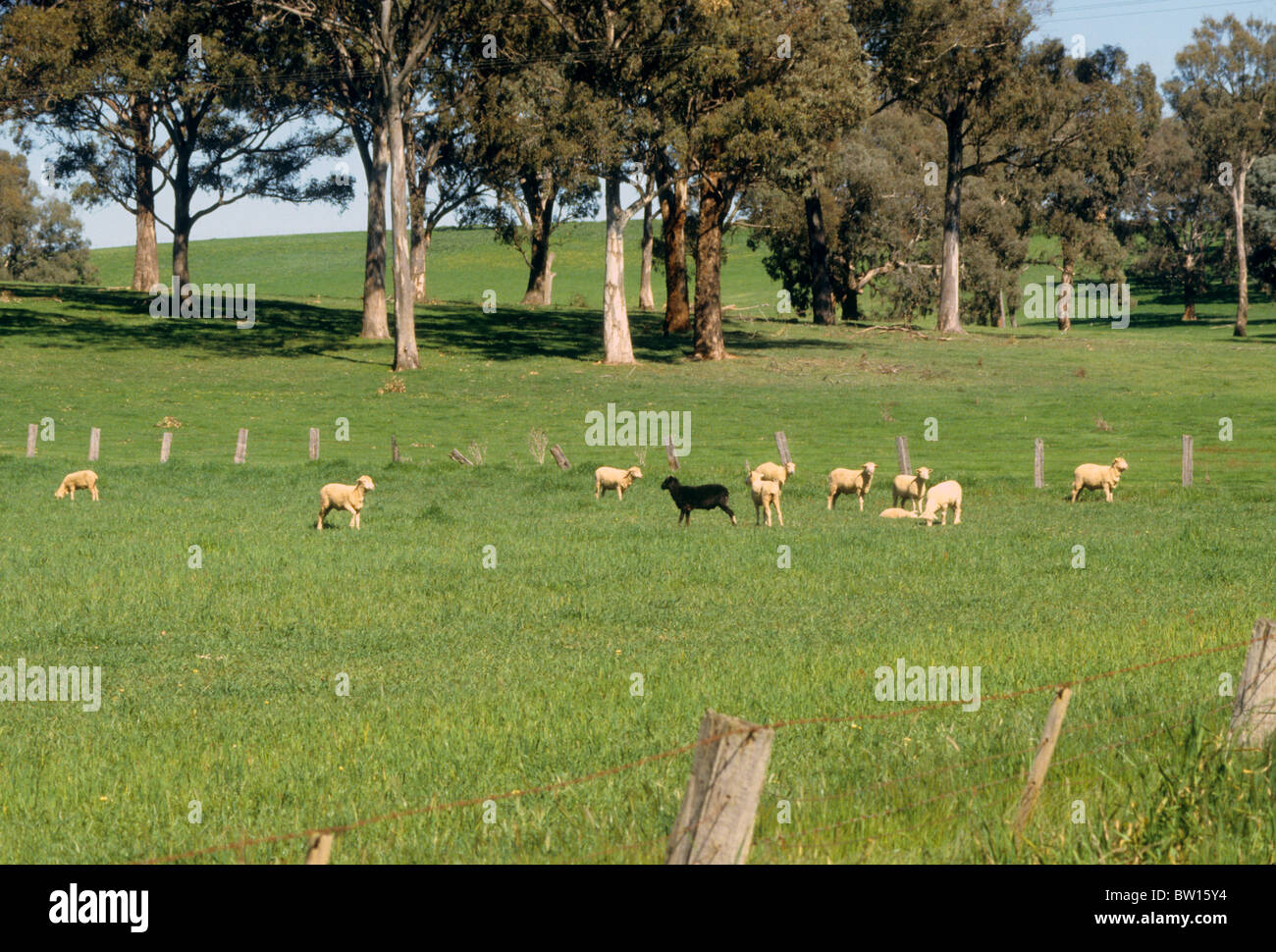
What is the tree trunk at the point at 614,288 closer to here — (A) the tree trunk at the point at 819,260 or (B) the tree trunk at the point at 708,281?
(B) the tree trunk at the point at 708,281

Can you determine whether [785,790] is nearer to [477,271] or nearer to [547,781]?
[547,781]

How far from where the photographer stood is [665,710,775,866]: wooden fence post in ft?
17.4

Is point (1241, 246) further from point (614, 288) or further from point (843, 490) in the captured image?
point (843, 490)

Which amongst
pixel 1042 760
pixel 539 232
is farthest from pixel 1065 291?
pixel 1042 760

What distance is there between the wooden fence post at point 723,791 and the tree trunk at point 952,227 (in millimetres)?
74748

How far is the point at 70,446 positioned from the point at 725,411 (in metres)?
22.7

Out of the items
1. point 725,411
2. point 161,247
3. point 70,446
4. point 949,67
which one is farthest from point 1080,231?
point 161,247

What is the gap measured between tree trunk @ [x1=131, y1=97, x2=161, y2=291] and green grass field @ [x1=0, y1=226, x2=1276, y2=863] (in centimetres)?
3093

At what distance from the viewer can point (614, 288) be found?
58.0 metres

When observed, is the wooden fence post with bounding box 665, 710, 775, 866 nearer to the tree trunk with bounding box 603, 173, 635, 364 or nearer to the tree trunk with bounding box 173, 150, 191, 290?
the tree trunk with bounding box 603, 173, 635, 364

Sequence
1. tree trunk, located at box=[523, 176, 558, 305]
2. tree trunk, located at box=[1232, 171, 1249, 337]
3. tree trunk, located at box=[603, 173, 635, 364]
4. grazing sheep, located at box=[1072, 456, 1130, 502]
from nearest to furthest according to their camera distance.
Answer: grazing sheep, located at box=[1072, 456, 1130, 502]
tree trunk, located at box=[603, 173, 635, 364]
tree trunk, located at box=[523, 176, 558, 305]
tree trunk, located at box=[1232, 171, 1249, 337]

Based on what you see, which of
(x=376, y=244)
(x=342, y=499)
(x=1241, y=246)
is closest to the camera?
(x=342, y=499)

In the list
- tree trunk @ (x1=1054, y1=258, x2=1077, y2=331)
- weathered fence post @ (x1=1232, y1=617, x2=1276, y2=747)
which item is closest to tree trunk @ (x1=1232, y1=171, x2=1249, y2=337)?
tree trunk @ (x1=1054, y1=258, x2=1077, y2=331)

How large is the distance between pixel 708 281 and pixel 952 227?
76.4 ft
